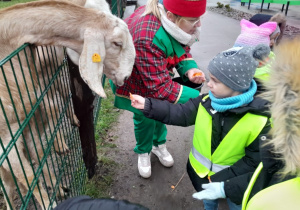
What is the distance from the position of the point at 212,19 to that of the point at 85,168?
9142 mm

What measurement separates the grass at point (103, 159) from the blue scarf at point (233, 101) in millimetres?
1489

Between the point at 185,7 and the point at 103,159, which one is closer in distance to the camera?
the point at 185,7

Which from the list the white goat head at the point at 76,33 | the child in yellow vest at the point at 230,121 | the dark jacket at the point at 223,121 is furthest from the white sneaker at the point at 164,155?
the white goat head at the point at 76,33

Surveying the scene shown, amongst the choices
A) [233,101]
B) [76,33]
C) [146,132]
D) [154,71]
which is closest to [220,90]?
[233,101]

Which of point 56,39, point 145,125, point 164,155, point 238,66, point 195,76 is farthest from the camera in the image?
point 164,155

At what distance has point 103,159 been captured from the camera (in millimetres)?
3010

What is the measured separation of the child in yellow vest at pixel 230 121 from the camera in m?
1.63

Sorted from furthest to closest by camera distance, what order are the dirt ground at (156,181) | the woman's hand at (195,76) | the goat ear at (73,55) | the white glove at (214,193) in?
the dirt ground at (156,181)
the woman's hand at (195,76)
the goat ear at (73,55)
the white glove at (214,193)

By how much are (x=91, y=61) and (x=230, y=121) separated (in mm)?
952

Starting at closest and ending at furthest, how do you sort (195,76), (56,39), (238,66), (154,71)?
(238,66)
(56,39)
(154,71)
(195,76)

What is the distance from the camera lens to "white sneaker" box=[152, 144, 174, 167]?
296 centimetres

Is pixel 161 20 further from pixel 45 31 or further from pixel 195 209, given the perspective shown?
pixel 195 209

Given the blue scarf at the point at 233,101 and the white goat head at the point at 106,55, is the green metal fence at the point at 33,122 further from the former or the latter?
the blue scarf at the point at 233,101

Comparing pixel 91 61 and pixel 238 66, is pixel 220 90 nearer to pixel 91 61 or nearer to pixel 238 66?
pixel 238 66
